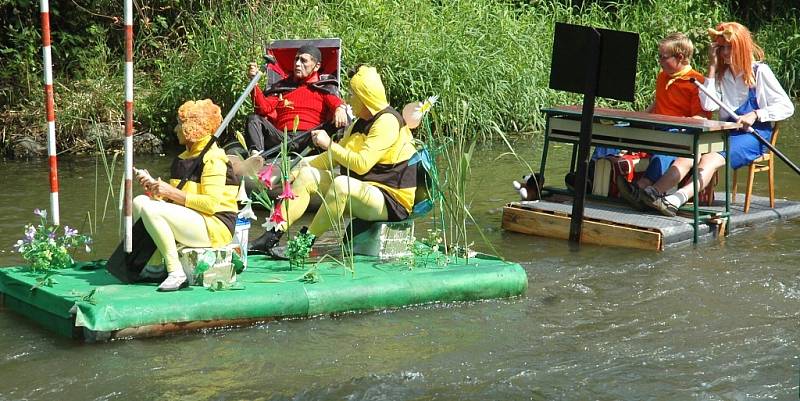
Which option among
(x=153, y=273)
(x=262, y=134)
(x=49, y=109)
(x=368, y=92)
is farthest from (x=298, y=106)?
(x=153, y=273)

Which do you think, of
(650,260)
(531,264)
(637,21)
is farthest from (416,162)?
(637,21)

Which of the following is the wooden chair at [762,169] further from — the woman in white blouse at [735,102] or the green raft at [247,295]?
the green raft at [247,295]

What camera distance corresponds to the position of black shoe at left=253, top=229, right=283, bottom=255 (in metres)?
7.32

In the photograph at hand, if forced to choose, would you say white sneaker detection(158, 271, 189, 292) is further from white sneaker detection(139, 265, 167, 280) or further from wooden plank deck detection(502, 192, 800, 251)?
wooden plank deck detection(502, 192, 800, 251)

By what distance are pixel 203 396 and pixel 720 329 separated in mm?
2785

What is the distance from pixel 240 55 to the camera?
43.4 ft

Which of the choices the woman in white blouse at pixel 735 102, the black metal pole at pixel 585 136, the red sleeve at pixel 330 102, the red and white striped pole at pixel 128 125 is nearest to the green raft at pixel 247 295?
the red and white striped pole at pixel 128 125

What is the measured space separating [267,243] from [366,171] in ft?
2.51

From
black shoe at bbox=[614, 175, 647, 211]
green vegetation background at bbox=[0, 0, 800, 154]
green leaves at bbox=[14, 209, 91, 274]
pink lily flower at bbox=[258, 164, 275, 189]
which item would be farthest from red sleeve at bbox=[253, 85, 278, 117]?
green leaves at bbox=[14, 209, 91, 274]

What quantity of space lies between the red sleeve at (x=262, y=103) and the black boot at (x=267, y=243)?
3284 mm

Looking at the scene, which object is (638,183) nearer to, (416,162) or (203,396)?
(416,162)

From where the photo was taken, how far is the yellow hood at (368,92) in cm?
707

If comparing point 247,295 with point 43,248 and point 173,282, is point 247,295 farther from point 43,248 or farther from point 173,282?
point 43,248

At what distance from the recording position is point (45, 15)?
6.32 meters
